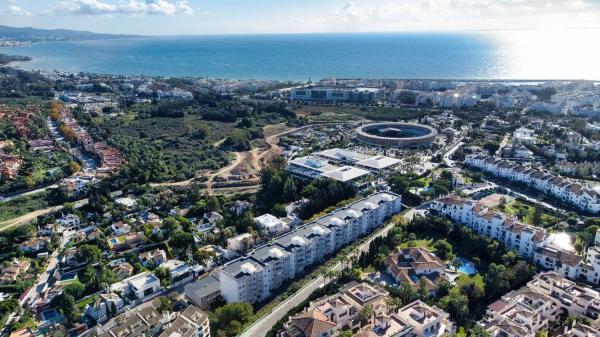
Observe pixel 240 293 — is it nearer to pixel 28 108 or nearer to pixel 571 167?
pixel 571 167

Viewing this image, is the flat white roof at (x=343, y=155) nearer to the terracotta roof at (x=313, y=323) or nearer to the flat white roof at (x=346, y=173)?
the flat white roof at (x=346, y=173)

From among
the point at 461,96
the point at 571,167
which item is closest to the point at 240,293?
the point at 571,167

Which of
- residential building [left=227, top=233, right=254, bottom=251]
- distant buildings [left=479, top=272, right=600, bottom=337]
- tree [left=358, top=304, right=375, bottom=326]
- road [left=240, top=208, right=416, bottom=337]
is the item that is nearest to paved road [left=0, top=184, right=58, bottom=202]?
residential building [left=227, top=233, right=254, bottom=251]

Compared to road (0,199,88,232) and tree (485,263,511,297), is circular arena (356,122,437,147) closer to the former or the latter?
tree (485,263,511,297)

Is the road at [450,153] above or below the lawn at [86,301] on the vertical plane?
above

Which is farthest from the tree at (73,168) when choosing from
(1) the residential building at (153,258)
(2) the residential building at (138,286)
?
(2) the residential building at (138,286)

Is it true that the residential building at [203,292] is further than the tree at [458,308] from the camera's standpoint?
Yes

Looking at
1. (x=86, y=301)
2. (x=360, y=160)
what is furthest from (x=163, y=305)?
(x=360, y=160)
